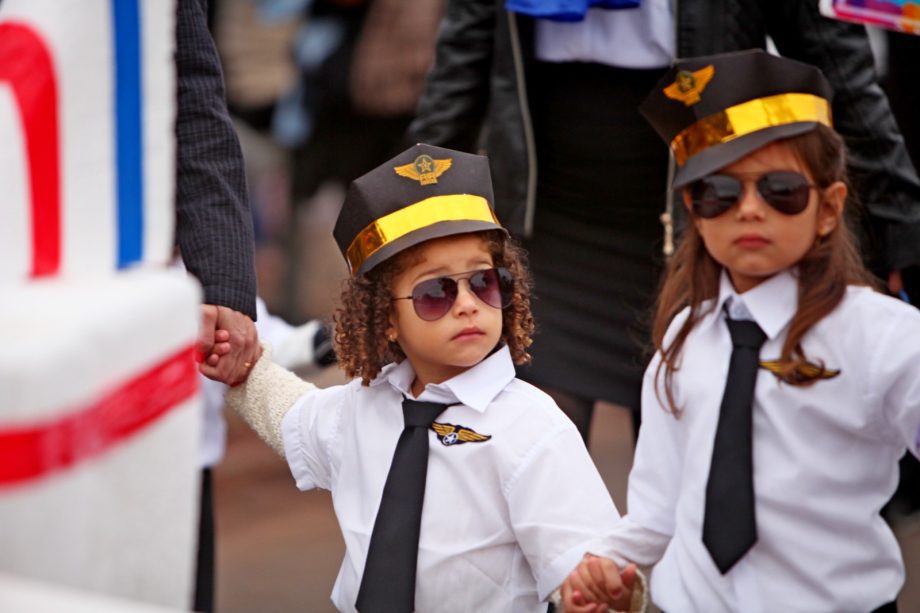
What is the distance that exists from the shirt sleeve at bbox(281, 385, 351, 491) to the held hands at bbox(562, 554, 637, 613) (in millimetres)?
537

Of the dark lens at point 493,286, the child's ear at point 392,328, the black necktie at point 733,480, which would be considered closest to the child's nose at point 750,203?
the black necktie at point 733,480

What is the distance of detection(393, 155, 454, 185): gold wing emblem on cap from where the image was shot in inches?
109

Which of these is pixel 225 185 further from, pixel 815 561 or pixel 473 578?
pixel 815 561

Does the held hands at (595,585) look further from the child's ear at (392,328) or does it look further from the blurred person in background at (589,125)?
the blurred person in background at (589,125)

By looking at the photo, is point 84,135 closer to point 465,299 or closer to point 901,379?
point 465,299

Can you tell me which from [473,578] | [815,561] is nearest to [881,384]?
[815,561]

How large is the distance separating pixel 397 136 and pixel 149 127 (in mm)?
5863

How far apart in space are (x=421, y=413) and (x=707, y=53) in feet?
3.62

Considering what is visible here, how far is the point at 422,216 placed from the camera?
107 inches

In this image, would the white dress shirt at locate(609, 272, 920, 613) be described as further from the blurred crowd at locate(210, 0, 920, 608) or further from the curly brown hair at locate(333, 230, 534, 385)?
the blurred crowd at locate(210, 0, 920, 608)

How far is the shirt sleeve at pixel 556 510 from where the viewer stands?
102 inches

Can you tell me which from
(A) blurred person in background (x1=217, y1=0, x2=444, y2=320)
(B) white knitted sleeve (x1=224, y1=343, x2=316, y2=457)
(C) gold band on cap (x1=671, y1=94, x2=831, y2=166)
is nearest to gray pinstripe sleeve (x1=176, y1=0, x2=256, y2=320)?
(B) white knitted sleeve (x1=224, y1=343, x2=316, y2=457)

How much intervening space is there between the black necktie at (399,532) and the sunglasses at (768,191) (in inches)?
22.9

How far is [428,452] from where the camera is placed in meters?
2.68
